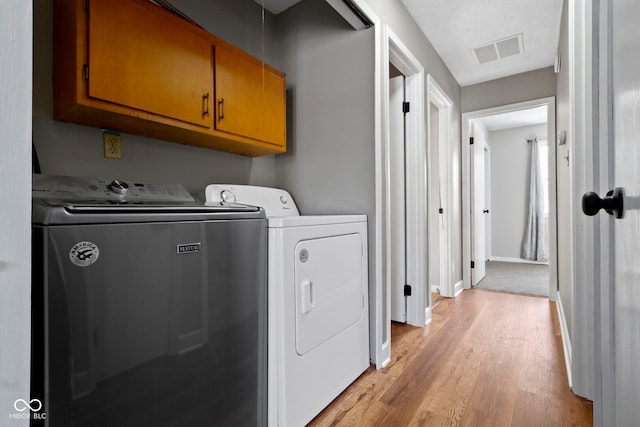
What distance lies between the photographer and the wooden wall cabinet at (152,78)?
45.6 inches

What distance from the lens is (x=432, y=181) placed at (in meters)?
3.24

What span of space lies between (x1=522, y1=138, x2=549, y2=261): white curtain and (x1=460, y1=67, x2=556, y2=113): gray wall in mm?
2500

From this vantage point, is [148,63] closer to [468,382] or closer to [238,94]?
[238,94]

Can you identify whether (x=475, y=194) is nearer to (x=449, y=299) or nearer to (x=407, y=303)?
(x=449, y=299)

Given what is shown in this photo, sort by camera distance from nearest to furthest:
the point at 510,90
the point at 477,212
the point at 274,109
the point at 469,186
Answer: the point at 274,109 < the point at 510,90 < the point at 469,186 < the point at 477,212

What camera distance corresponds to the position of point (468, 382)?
5.44 feet

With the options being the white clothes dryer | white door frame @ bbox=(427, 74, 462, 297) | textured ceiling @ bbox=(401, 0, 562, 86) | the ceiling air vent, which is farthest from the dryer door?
the ceiling air vent

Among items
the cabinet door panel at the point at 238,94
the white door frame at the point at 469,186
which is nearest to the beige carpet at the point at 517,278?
the white door frame at the point at 469,186

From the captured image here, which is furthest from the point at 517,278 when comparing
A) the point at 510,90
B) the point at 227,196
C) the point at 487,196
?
the point at 227,196

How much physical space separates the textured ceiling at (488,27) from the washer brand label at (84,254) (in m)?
2.56

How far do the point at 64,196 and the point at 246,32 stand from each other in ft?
5.27

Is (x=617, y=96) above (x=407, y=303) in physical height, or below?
above
